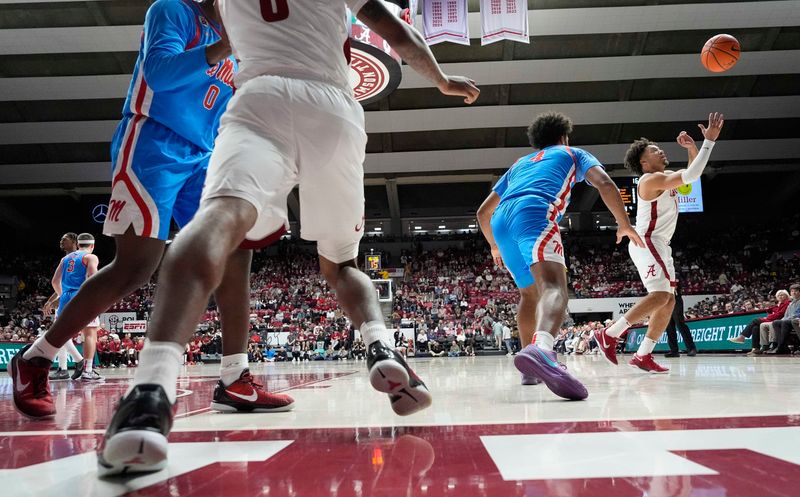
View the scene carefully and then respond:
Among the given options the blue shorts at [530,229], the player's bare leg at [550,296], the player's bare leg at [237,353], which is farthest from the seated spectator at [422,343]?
the player's bare leg at [237,353]

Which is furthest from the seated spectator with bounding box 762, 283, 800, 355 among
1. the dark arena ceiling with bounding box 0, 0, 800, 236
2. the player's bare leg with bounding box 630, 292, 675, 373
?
the dark arena ceiling with bounding box 0, 0, 800, 236

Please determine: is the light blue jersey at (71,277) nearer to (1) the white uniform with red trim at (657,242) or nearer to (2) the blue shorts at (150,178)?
(2) the blue shorts at (150,178)

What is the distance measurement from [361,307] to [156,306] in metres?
0.71

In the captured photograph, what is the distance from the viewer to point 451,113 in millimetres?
21062

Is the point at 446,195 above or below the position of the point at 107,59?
below

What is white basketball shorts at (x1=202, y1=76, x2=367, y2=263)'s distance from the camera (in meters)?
1.23

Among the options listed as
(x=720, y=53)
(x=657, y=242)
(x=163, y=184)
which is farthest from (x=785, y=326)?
(x=163, y=184)

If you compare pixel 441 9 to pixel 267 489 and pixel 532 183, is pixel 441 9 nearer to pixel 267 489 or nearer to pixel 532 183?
pixel 532 183

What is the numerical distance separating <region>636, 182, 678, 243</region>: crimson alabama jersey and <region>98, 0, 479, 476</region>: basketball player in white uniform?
3232mm

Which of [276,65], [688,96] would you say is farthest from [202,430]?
[688,96]

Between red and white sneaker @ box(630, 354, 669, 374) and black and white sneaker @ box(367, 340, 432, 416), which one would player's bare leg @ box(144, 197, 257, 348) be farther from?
red and white sneaker @ box(630, 354, 669, 374)

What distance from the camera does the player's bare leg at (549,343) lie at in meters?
2.16

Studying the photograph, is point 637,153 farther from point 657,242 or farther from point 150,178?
point 150,178

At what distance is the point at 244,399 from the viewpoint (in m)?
1.98
